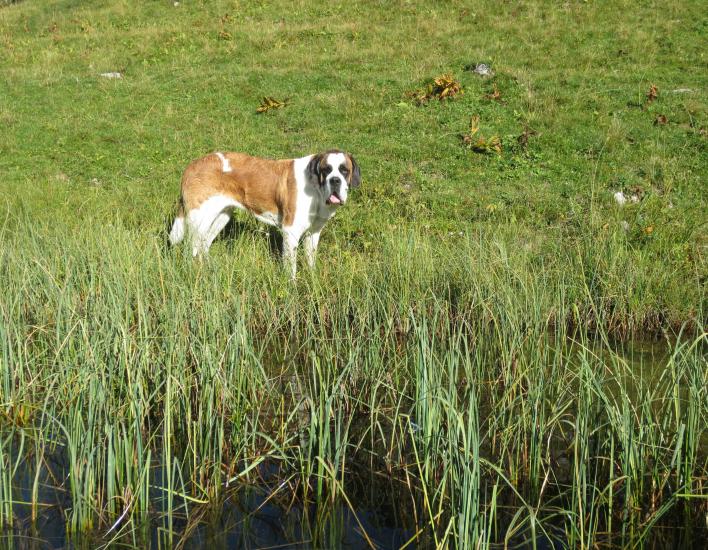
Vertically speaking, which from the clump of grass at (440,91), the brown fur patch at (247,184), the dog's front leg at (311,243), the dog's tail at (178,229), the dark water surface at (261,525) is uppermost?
the clump of grass at (440,91)

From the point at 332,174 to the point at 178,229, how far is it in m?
1.83

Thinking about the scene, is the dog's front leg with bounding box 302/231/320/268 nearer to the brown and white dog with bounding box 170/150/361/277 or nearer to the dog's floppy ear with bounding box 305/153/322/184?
the brown and white dog with bounding box 170/150/361/277

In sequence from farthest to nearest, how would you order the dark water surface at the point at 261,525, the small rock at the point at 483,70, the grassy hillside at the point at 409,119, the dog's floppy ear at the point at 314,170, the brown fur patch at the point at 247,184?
1. the small rock at the point at 483,70
2. the grassy hillside at the point at 409,119
3. the brown fur patch at the point at 247,184
4. the dog's floppy ear at the point at 314,170
5. the dark water surface at the point at 261,525

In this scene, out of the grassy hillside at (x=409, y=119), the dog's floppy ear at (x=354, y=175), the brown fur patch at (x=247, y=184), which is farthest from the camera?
the grassy hillside at (x=409, y=119)

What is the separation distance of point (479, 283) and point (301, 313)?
1453 mm

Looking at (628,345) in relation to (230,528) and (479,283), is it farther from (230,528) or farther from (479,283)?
(230,528)

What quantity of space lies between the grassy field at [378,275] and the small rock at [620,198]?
0.09 metres

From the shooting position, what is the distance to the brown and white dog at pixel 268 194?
8.03 meters

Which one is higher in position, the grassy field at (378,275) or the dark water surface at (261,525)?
the grassy field at (378,275)

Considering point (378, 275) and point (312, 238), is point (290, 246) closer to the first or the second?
point (312, 238)

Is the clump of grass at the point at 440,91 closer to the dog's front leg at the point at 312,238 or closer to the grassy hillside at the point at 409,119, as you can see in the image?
the grassy hillside at the point at 409,119

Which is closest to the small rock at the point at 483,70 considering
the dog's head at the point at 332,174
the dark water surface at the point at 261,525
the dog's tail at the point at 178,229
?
the dog's head at the point at 332,174

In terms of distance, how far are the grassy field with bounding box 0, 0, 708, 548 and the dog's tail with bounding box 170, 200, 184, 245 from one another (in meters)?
0.39

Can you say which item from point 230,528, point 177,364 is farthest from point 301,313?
point 230,528
